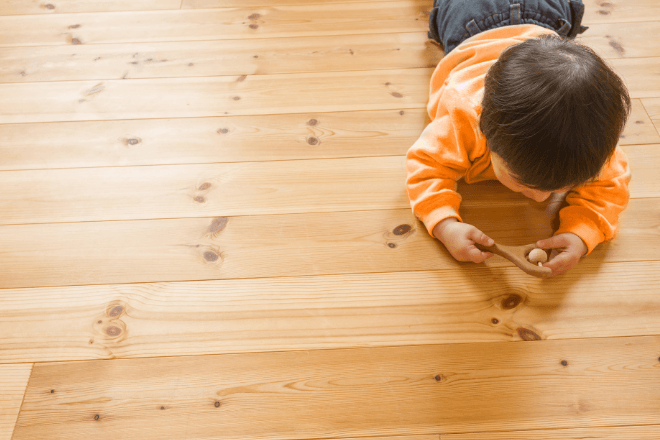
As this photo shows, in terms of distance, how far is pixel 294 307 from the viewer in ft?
2.49

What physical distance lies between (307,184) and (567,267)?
46 centimetres

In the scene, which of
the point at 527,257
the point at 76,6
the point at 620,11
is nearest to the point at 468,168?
the point at 527,257

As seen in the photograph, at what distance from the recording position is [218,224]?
84cm

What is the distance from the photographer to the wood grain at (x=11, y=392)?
0.67 metres

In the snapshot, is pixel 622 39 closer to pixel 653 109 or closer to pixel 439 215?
pixel 653 109

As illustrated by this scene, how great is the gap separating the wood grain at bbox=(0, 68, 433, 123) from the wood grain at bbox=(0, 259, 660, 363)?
394 millimetres

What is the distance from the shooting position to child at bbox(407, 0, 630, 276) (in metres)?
0.57

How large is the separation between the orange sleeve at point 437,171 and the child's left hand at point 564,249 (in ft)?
0.49

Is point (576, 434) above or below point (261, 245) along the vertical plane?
below

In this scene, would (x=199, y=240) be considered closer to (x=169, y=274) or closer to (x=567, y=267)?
(x=169, y=274)

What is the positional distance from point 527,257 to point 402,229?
207mm

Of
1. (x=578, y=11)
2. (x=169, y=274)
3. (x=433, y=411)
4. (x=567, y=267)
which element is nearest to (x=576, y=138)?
(x=567, y=267)

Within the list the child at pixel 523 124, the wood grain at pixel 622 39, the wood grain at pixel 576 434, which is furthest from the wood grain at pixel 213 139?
the wood grain at pixel 576 434

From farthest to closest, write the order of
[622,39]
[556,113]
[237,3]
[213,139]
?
[237,3], [622,39], [213,139], [556,113]
